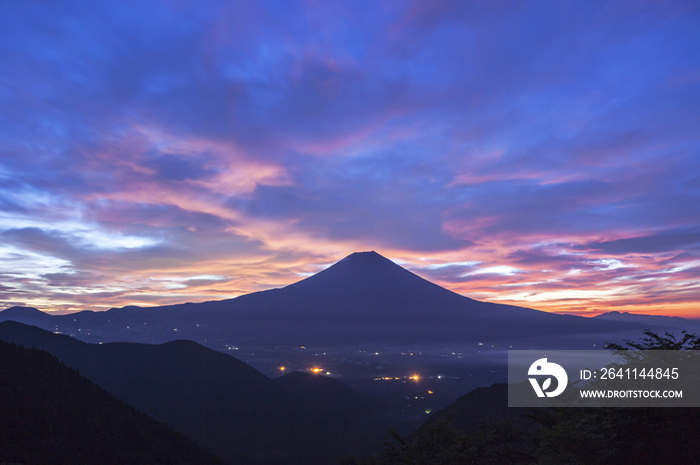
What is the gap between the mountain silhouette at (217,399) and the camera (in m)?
80.2

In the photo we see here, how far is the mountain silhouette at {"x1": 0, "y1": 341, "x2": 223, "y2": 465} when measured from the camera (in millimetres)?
35344

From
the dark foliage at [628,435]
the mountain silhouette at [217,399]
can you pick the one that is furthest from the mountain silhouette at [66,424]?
the dark foliage at [628,435]

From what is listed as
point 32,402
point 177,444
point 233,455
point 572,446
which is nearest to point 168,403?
point 233,455

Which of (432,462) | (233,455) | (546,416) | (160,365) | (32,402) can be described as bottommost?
(233,455)

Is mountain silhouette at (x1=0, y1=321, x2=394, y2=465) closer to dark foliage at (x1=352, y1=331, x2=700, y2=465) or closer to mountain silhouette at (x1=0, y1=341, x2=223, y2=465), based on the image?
mountain silhouette at (x1=0, y1=341, x2=223, y2=465)

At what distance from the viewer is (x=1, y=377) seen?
42562mm

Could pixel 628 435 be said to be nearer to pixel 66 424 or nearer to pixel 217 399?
pixel 66 424

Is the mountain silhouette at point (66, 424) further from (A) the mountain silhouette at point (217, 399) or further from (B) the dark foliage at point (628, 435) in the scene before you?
(B) the dark foliage at point (628, 435)

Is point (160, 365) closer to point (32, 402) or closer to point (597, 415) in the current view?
point (32, 402)

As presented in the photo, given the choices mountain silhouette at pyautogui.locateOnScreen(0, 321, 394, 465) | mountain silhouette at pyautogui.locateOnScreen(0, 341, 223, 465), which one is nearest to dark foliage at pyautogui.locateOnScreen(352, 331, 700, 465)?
mountain silhouette at pyautogui.locateOnScreen(0, 341, 223, 465)

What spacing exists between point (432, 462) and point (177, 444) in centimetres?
3957

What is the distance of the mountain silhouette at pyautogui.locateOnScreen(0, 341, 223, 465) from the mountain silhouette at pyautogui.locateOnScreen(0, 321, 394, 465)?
2598cm

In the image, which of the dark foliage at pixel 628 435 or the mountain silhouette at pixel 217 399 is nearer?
the dark foliage at pixel 628 435

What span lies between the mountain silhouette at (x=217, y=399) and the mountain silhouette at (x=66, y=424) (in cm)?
2598
